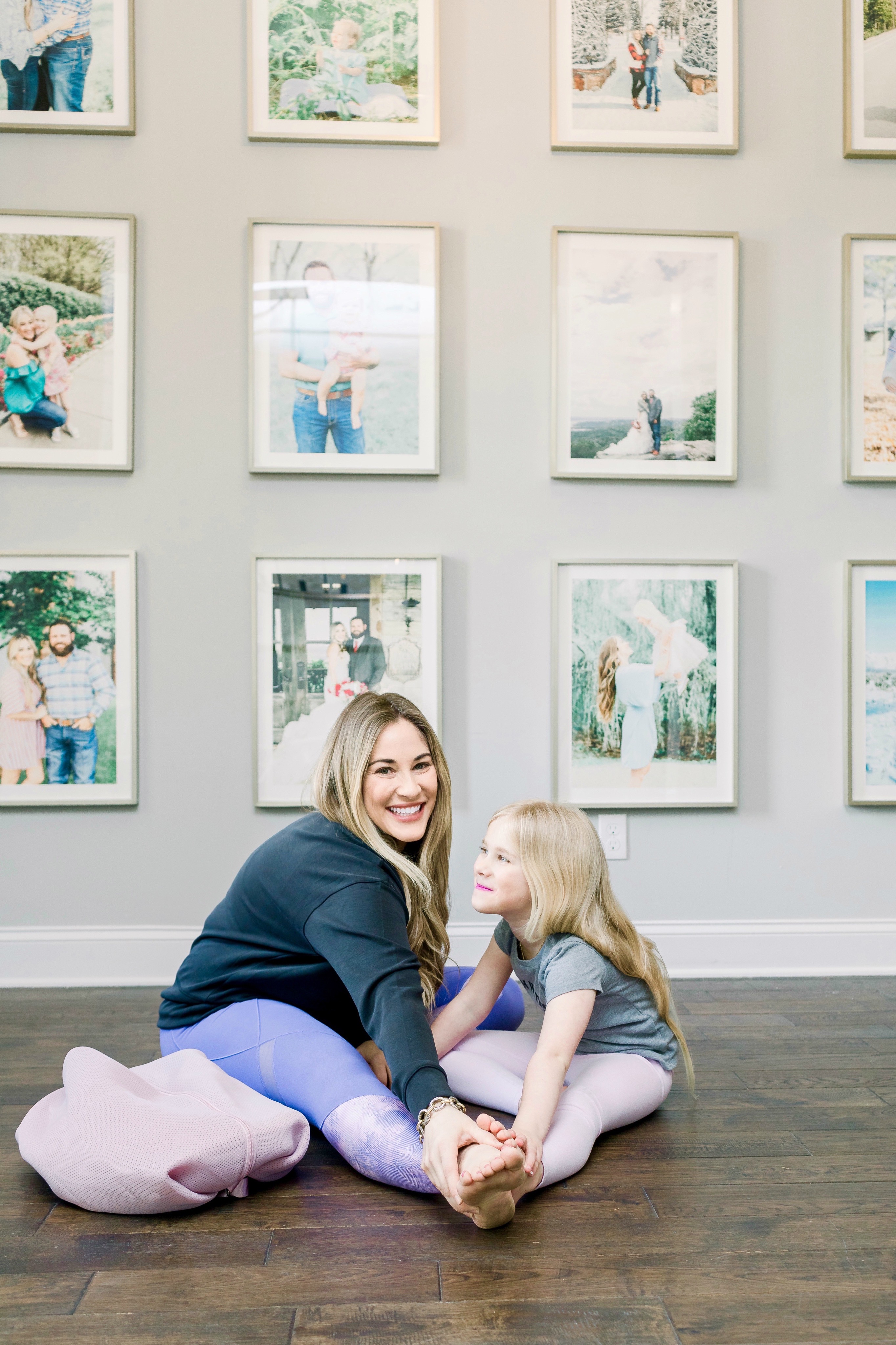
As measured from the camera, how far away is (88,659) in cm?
285

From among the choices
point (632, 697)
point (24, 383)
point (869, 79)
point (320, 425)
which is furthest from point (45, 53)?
point (632, 697)

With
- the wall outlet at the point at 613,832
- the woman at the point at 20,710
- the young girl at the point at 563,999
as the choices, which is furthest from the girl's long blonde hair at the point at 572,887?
the woman at the point at 20,710

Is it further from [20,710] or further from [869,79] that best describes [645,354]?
[20,710]

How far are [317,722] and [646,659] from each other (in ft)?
3.41

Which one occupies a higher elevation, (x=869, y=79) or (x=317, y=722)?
(x=869, y=79)

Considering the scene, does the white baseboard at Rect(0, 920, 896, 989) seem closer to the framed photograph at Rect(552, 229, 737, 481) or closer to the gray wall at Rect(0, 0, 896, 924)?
the gray wall at Rect(0, 0, 896, 924)

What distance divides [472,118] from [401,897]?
A: 241cm

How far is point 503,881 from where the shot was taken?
73.4 inches

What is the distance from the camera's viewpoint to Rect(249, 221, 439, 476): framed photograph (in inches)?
112

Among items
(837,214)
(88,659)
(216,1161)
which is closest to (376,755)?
(216,1161)

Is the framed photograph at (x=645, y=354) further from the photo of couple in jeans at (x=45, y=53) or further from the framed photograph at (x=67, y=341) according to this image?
the photo of couple in jeans at (x=45, y=53)

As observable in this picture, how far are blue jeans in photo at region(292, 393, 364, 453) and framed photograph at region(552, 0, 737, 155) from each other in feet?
3.45

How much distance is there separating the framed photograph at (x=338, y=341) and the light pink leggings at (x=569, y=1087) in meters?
1.67

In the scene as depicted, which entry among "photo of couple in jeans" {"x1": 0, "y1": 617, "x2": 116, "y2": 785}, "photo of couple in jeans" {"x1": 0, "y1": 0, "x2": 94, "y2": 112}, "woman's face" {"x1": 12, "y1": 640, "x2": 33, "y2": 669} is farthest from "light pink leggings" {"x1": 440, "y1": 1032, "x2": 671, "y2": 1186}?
"photo of couple in jeans" {"x1": 0, "y1": 0, "x2": 94, "y2": 112}
